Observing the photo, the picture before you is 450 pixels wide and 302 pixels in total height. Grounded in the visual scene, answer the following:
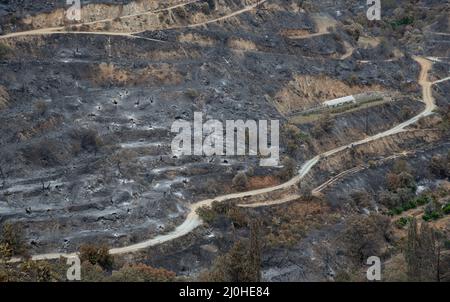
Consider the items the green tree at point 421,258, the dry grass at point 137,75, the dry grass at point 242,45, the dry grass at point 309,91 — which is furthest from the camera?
the dry grass at point 242,45

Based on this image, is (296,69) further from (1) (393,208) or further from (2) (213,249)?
(2) (213,249)

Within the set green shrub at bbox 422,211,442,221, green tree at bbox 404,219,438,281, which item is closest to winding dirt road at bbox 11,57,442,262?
green shrub at bbox 422,211,442,221

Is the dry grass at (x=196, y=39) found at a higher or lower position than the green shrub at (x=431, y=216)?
higher

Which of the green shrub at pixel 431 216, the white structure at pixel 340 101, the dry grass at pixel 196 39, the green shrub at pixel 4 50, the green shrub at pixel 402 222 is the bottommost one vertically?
the green shrub at pixel 402 222

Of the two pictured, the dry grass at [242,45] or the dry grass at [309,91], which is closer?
the dry grass at [309,91]

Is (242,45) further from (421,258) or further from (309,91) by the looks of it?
(421,258)

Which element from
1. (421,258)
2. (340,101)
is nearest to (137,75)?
(340,101)

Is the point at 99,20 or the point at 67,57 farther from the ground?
the point at 99,20

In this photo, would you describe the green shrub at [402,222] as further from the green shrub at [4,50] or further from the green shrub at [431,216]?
the green shrub at [4,50]

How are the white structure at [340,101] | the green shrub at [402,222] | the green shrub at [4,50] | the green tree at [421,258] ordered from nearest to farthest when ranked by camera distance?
the green tree at [421,258] < the green shrub at [402,222] < the green shrub at [4,50] < the white structure at [340,101]

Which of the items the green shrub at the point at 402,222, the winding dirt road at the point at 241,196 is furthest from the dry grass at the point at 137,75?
the green shrub at the point at 402,222
